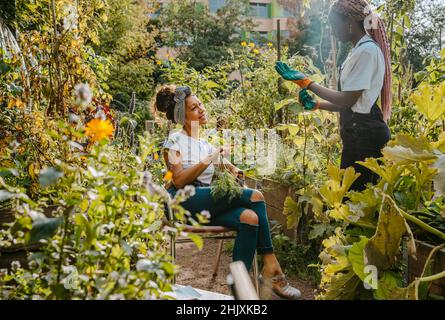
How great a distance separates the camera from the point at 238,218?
7.37 ft

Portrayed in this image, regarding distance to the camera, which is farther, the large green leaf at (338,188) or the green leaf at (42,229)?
the large green leaf at (338,188)

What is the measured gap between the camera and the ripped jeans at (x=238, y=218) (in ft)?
7.27

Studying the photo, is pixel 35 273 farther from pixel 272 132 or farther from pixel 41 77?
pixel 272 132

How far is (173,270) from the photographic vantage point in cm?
92

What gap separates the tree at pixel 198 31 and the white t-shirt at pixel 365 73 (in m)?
14.8

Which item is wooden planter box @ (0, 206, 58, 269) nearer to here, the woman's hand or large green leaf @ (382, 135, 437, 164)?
the woman's hand

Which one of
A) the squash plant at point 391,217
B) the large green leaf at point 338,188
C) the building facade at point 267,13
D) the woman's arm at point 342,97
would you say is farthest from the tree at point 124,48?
the building facade at point 267,13

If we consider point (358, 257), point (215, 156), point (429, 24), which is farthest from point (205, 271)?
point (429, 24)

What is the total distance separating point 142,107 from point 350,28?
10225mm

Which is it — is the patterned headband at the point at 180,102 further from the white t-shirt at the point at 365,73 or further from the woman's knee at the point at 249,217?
the white t-shirt at the point at 365,73

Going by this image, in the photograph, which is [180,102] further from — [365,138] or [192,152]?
[365,138]

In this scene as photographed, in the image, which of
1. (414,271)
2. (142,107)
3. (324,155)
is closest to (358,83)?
(414,271)

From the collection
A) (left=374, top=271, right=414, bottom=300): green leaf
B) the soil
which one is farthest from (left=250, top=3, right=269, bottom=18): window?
(left=374, top=271, right=414, bottom=300): green leaf

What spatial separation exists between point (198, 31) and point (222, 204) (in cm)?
1667
